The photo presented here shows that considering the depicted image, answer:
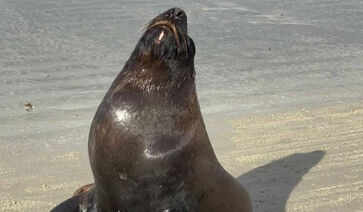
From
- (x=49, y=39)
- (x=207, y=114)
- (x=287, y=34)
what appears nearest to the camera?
(x=207, y=114)

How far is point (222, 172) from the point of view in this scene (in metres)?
4.24

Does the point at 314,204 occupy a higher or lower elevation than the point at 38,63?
higher

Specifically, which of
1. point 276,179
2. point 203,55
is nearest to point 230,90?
point 203,55

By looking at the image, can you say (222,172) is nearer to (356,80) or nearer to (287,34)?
(356,80)

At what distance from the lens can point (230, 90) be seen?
324 inches

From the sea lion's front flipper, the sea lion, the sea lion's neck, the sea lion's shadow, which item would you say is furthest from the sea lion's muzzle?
the sea lion's shadow

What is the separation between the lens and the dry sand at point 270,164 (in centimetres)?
540

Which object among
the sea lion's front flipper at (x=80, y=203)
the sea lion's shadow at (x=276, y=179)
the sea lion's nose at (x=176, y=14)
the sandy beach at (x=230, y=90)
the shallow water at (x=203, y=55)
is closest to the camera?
the sea lion's nose at (x=176, y=14)

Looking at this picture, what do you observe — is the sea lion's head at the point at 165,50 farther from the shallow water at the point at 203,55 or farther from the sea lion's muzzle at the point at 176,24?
the shallow water at the point at 203,55

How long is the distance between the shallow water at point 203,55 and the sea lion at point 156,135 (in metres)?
2.77

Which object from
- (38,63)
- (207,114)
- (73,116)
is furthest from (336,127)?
(38,63)

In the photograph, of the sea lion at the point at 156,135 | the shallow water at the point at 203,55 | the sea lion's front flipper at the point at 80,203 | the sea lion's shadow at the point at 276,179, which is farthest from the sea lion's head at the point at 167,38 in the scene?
the shallow water at the point at 203,55

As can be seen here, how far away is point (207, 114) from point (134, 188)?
3.55 metres

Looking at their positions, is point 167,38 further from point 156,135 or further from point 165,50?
point 156,135
